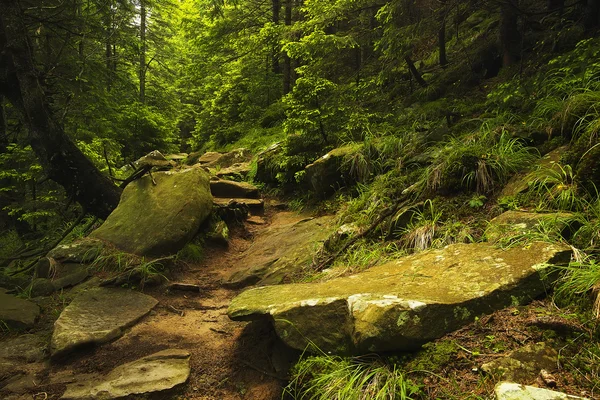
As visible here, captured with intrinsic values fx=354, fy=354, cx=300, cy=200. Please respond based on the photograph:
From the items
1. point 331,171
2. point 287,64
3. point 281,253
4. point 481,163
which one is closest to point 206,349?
point 281,253

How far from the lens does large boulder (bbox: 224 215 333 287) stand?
18.5 feet

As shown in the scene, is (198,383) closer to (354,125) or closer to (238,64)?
(354,125)

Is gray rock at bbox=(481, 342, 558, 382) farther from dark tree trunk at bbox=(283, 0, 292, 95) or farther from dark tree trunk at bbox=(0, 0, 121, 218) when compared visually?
dark tree trunk at bbox=(283, 0, 292, 95)

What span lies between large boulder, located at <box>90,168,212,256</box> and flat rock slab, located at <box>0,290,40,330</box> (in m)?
1.59

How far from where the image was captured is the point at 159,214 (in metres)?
6.75

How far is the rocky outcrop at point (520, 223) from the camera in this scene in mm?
3193

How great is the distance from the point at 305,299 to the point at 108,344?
2593 millimetres

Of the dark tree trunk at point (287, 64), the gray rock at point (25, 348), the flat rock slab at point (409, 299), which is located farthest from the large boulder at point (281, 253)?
the dark tree trunk at point (287, 64)

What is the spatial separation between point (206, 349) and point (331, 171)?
15.5ft

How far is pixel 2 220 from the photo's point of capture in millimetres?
11297

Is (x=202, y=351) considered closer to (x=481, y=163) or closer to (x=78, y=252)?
(x=78, y=252)

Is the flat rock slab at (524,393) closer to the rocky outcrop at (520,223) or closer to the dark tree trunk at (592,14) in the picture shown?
the rocky outcrop at (520,223)

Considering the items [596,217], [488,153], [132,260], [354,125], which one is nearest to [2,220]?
[132,260]

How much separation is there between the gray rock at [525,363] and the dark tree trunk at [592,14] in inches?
241
